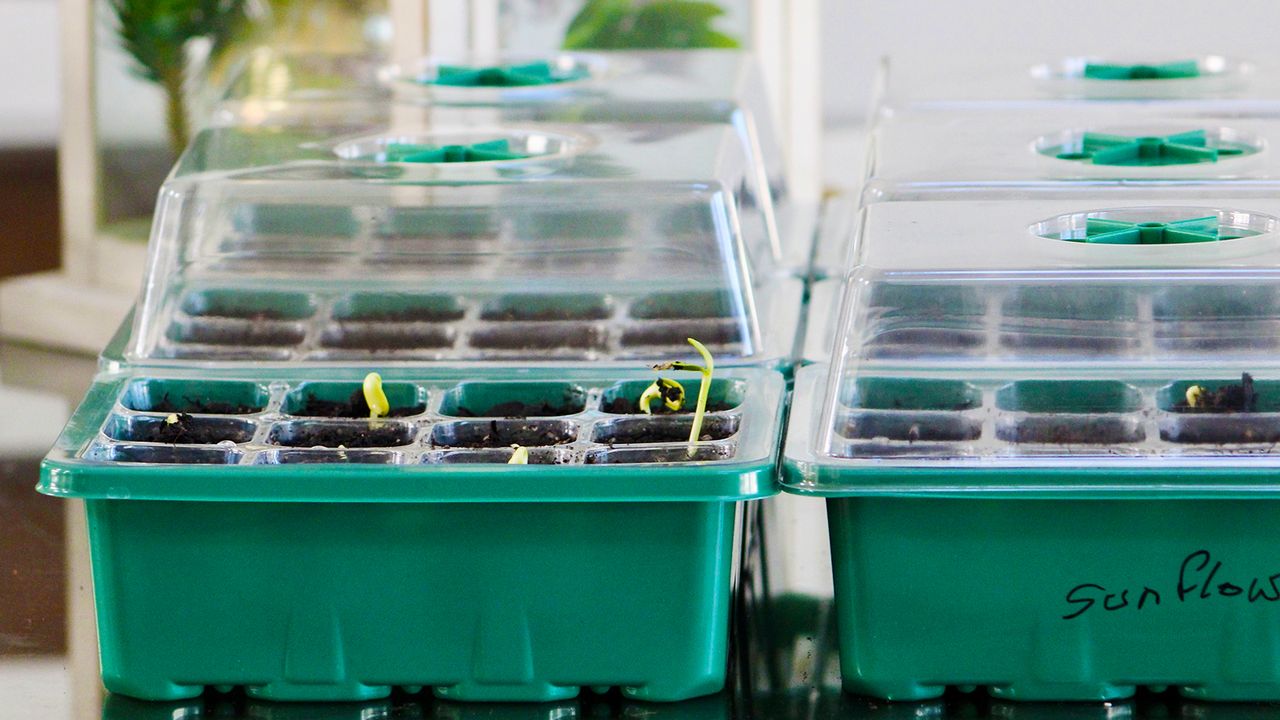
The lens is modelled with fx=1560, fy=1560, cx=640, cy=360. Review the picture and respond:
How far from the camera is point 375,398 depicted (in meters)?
0.88

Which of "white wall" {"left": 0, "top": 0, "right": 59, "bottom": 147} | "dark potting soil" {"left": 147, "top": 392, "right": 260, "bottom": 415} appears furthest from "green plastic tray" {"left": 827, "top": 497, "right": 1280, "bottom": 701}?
"white wall" {"left": 0, "top": 0, "right": 59, "bottom": 147}

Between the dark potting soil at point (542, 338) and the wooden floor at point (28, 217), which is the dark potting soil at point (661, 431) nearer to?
the dark potting soil at point (542, 338)

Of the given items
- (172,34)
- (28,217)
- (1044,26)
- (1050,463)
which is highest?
(1044,26)

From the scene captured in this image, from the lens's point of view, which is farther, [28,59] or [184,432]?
[28,59]

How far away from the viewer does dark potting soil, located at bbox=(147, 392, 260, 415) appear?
0.89m

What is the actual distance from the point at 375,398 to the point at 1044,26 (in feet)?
9.35

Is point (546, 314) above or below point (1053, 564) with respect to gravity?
above

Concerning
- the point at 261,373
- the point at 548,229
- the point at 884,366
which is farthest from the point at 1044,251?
the point at 261,373

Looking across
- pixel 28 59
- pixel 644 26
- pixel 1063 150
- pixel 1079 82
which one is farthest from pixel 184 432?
pixel 28 59

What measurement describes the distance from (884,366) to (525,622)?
23 centimetres

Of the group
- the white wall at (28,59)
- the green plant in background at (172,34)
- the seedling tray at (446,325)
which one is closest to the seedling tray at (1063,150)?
the seedling tray at (446,325)

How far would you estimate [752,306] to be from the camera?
0.96m

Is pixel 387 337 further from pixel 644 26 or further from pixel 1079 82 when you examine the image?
pixel 644 26

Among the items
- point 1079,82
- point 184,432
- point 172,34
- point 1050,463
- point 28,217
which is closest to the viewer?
point 1050,463
